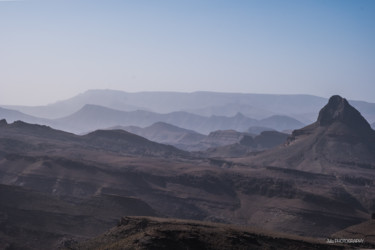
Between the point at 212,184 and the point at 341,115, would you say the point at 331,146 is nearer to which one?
the point at 341,115

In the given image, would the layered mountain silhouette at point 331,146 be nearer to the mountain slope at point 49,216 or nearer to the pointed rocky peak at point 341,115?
the pointed rocky peak at point 341,115

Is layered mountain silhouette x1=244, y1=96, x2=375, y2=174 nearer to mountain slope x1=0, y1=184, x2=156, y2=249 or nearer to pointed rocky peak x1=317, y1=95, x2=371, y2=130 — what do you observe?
pointed rocky peak x1=317, y1=95, x2=371, y2=130

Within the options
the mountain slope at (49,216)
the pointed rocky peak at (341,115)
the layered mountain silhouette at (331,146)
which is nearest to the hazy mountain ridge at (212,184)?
the layered mountain silhouette at (331,146)

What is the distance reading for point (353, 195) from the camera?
81125 millimetres

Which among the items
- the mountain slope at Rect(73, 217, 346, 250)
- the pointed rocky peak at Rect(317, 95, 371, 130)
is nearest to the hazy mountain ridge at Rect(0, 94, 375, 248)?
the pointed rocky peak at Rect(317, 95, 371, 130)

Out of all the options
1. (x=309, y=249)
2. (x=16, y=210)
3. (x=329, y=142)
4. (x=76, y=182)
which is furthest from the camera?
(x=329, y=142)

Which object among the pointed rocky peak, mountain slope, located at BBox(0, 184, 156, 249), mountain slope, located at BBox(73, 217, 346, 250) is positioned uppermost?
the pointed rocky peak

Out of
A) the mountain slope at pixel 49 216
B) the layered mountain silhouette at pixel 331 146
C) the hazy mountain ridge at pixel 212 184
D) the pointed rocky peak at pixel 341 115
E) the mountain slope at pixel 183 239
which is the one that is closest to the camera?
the mountain slope at pixel 183 239

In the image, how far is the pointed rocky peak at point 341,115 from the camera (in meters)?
120

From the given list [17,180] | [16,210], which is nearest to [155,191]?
[17,180]

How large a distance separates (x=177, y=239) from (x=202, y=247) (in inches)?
50.4

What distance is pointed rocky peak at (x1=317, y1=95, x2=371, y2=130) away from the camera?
119625 millimetres

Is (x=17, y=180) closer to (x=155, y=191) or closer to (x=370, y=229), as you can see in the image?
(x=155, y=191)

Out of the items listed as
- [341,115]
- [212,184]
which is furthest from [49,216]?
[341,115]
